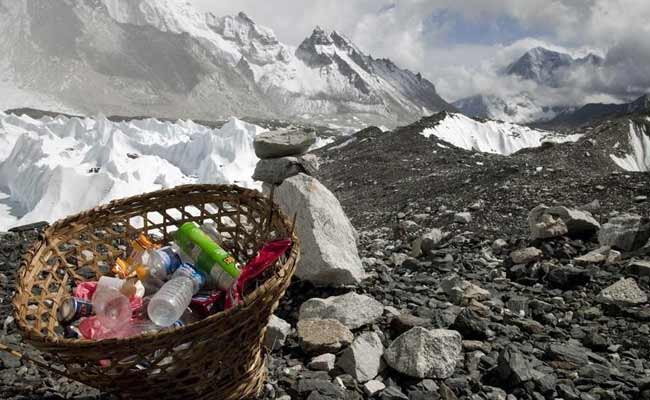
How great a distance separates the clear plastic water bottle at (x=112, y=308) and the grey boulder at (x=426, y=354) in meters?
1.69

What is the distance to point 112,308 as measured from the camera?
2.56 metres

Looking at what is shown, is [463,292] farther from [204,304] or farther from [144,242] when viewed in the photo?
[144,242]

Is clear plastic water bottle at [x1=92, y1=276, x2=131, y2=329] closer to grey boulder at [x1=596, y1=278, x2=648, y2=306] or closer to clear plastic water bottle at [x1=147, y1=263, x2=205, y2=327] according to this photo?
clear plastic water bottle at [x1=147, y1=263, x2=205, y2=327]

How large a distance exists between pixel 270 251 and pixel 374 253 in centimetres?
450

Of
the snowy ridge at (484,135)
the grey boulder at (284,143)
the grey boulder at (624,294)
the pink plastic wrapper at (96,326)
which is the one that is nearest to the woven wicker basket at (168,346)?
the pink plastic wrapper at (96,326)

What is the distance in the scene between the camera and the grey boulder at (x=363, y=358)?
302 centimetres

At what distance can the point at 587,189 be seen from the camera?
9.23m

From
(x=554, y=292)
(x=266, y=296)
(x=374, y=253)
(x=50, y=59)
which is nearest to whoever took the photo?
(x=266, y=296)

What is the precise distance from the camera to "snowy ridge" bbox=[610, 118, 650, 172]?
2370 centimetres

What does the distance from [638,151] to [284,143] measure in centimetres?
2813

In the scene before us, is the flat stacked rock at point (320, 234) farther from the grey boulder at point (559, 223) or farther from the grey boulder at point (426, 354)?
the grey boulder at point (559, 223)

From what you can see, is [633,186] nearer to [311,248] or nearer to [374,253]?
[374,253]

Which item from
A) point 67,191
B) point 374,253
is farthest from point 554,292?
point 67,191

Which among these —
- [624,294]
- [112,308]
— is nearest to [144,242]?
[112,308]
